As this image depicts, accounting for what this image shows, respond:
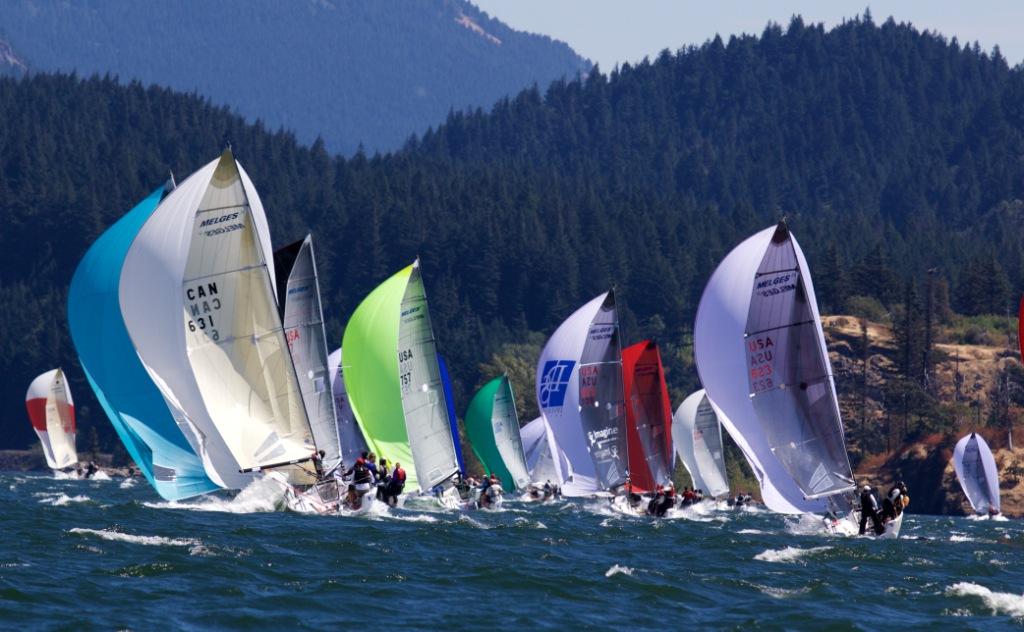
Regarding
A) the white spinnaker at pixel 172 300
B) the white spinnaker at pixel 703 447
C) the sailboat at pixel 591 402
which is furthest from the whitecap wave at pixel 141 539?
the white spinnaker at pixel 703 447

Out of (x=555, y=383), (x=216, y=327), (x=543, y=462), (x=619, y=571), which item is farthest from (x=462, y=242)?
(x=619, y=571)

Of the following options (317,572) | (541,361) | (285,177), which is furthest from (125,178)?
(317,572)

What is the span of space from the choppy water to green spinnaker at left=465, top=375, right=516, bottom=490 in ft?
97.8

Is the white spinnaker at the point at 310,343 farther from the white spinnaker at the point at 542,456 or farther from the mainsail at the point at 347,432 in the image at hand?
the white spinnaker at the point at 542,456

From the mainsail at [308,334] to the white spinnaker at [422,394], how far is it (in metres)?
2.66

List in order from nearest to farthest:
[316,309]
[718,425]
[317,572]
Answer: [317,572]
[316,309]
[718,425]

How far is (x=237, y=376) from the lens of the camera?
3509cm

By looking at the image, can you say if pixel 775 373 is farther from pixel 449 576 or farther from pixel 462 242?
pixel 462 242

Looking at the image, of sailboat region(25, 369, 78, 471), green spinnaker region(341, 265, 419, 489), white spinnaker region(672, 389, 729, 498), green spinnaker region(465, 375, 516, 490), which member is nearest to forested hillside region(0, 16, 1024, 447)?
sailboat region(25, 369, 78, 471)

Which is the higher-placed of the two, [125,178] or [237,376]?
[125,178]

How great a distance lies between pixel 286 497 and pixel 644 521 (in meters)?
11.2

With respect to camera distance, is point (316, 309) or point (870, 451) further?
point (870, 451)

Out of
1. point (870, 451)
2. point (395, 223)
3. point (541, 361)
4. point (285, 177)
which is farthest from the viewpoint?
point (285, 177)

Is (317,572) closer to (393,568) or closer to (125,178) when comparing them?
(393,568)
